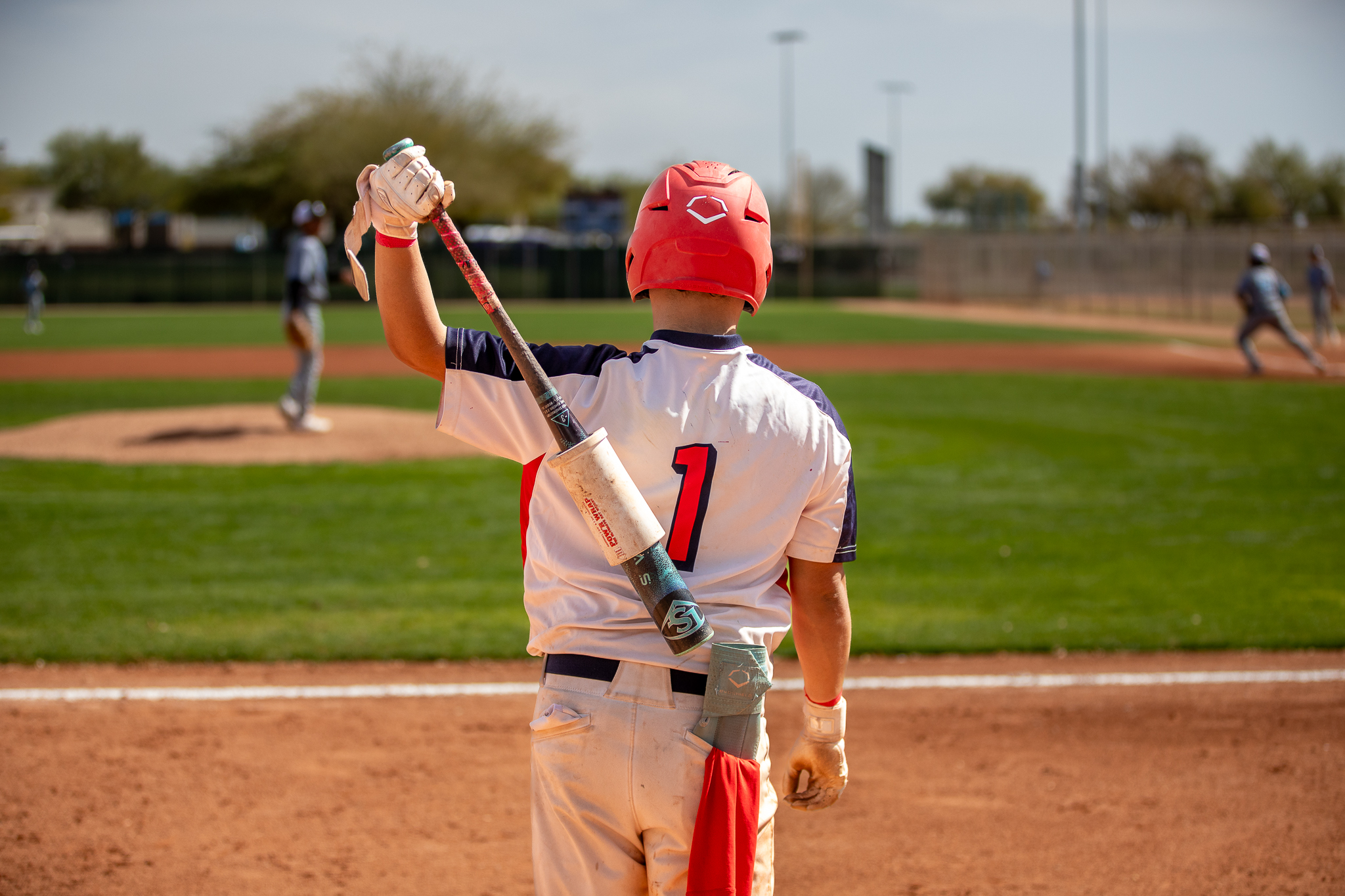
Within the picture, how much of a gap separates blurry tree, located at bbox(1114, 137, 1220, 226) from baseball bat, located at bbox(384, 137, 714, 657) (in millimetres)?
74789

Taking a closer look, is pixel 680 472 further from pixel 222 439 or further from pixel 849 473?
pixel 222 439

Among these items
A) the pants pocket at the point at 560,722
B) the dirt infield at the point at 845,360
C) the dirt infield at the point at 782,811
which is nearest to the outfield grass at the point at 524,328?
the dirt infield at the point at 845,360

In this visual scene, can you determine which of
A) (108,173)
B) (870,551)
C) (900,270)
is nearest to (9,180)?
(108,173)

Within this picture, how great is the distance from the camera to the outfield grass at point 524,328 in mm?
30938

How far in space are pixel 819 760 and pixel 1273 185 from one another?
8003 centimetres

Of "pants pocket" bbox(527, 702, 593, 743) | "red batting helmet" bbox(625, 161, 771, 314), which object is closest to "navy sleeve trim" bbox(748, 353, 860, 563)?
"red batting helmet" bbox(625, 161, 771, 314)

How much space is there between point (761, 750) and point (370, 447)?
11157 mm

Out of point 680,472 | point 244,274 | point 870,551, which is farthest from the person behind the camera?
point 244,274

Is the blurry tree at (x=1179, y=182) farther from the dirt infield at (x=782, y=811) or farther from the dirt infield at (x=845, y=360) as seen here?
the dirt infield at (x=782, y=811)

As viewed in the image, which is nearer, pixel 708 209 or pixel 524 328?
pixel 708 209

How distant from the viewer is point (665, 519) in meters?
2.28

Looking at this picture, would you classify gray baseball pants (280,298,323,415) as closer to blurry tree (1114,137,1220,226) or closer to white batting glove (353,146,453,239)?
white batting glove (353,146,453,239)

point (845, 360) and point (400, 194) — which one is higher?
point (400, 194)

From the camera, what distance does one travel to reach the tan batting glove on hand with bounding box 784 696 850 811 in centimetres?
261
